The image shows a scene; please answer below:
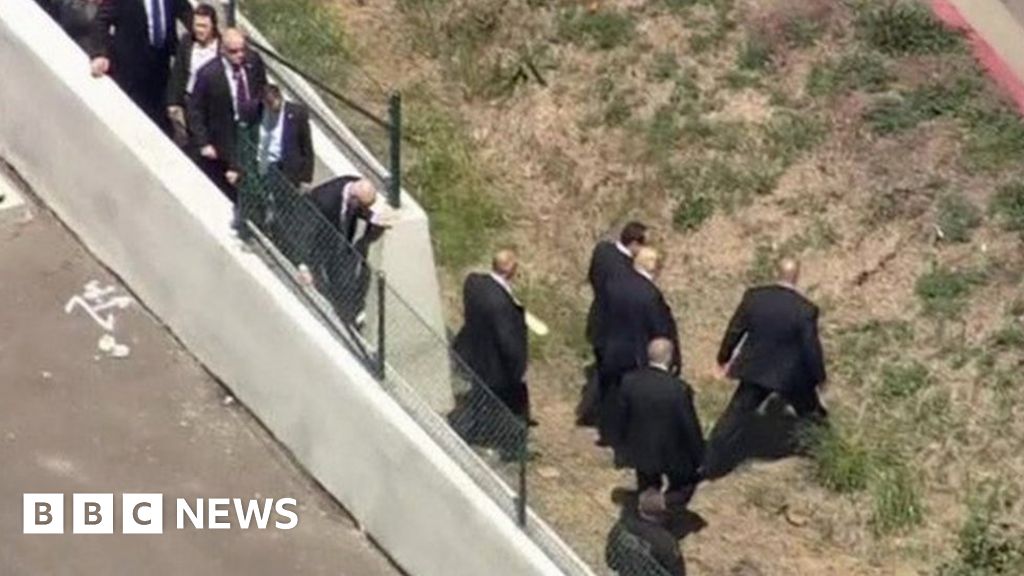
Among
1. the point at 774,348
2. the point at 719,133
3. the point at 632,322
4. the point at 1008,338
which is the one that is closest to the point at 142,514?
the point at 632,322

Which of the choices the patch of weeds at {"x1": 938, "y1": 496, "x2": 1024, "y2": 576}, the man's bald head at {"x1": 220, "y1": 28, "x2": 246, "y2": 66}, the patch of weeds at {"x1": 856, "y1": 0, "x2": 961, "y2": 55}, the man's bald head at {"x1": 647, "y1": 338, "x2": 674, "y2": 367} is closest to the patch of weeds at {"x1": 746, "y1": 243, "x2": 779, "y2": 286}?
the patch of weeds at {"x1": 856, "y1": 0, "x2": 961, "y2": 55}

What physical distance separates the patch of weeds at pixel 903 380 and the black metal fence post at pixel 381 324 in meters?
3.40

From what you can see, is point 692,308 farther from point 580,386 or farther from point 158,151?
point 158,151

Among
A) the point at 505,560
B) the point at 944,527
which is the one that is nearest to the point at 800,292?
the point at 944,527

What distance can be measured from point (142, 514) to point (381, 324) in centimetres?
184

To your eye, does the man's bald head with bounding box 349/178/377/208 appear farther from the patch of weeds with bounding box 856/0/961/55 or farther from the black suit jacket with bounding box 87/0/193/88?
the patch of weeds with bounding box 856/0/961/55

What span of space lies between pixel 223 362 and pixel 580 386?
8.02ft

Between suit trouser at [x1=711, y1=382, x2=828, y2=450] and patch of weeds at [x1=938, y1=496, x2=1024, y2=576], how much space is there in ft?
4.32

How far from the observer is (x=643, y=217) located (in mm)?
21688

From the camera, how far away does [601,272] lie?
1878 cm

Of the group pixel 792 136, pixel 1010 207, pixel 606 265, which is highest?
pixel 606 265

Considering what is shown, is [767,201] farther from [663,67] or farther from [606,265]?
[606,265]

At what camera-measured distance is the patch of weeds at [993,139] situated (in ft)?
68.4

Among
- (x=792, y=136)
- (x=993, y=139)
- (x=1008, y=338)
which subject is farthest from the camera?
(x=792, y=136)
